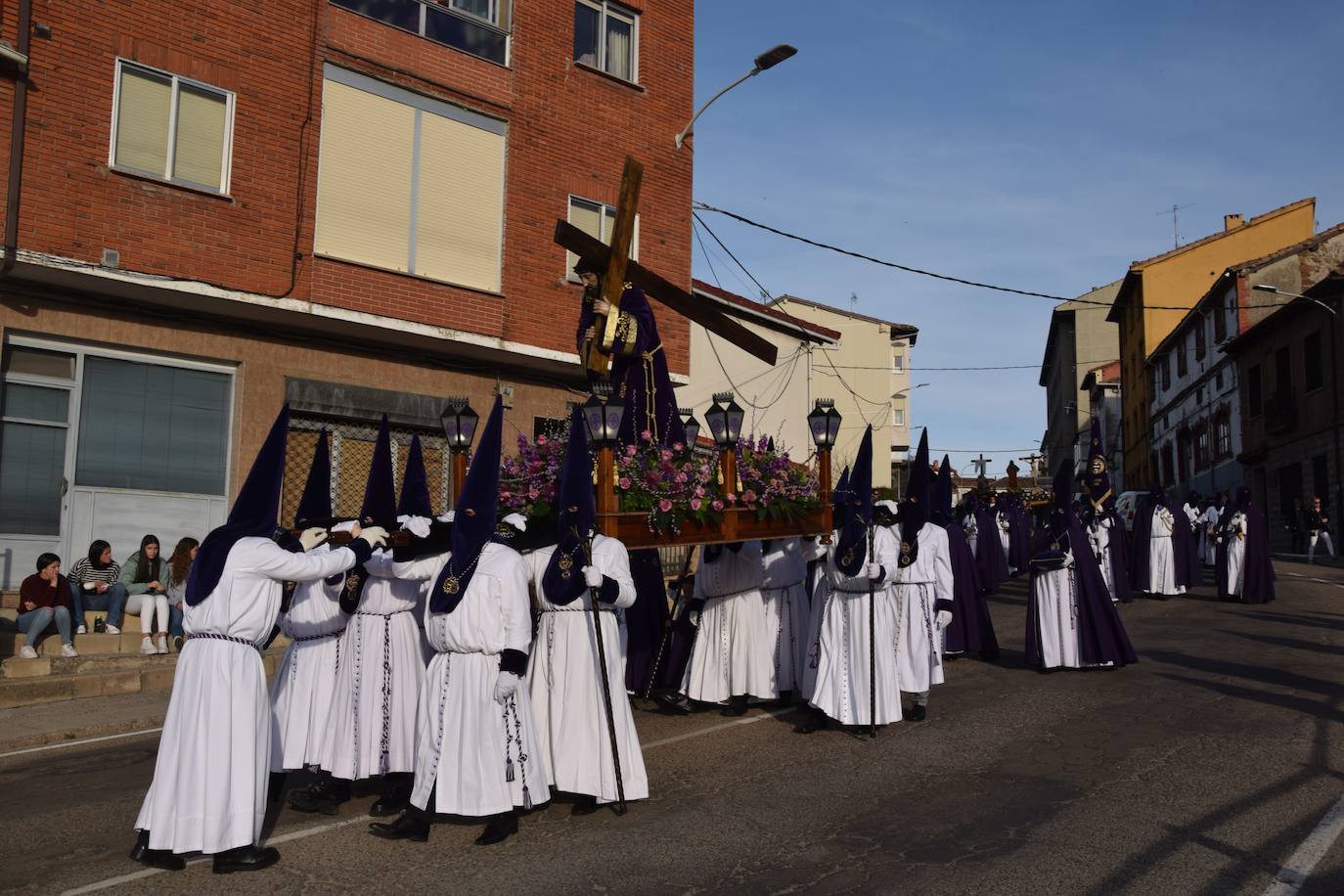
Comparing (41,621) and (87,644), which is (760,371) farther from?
(41,621)

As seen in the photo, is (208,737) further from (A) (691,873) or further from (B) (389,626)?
(A) (691,873)

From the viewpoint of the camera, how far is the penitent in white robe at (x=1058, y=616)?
12188 millimetres

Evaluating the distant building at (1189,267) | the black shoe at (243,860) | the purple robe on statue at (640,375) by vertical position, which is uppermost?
the distant building at (1189,267)

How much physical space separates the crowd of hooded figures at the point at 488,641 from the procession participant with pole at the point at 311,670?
1cm

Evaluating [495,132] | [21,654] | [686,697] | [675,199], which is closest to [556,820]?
[686,697]

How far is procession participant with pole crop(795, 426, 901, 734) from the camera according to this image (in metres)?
9.10

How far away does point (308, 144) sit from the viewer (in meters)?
14.9

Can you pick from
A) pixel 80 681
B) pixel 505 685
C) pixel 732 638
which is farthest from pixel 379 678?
pixel 80 681

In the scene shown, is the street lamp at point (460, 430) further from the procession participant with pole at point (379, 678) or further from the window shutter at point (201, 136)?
the window shutter at point (201, 136)

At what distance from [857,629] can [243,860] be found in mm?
5333

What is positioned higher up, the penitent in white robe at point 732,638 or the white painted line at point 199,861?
the penitent in white robe at point 732,638

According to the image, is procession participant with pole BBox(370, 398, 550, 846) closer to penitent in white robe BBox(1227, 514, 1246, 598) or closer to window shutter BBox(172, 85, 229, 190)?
window shutter BBox(172, 85, 229, 190)

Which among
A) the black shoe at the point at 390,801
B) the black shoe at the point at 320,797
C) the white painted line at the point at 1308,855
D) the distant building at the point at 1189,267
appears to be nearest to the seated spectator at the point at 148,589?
the black shoe at the point at 320,797

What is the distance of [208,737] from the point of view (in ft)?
19.0
